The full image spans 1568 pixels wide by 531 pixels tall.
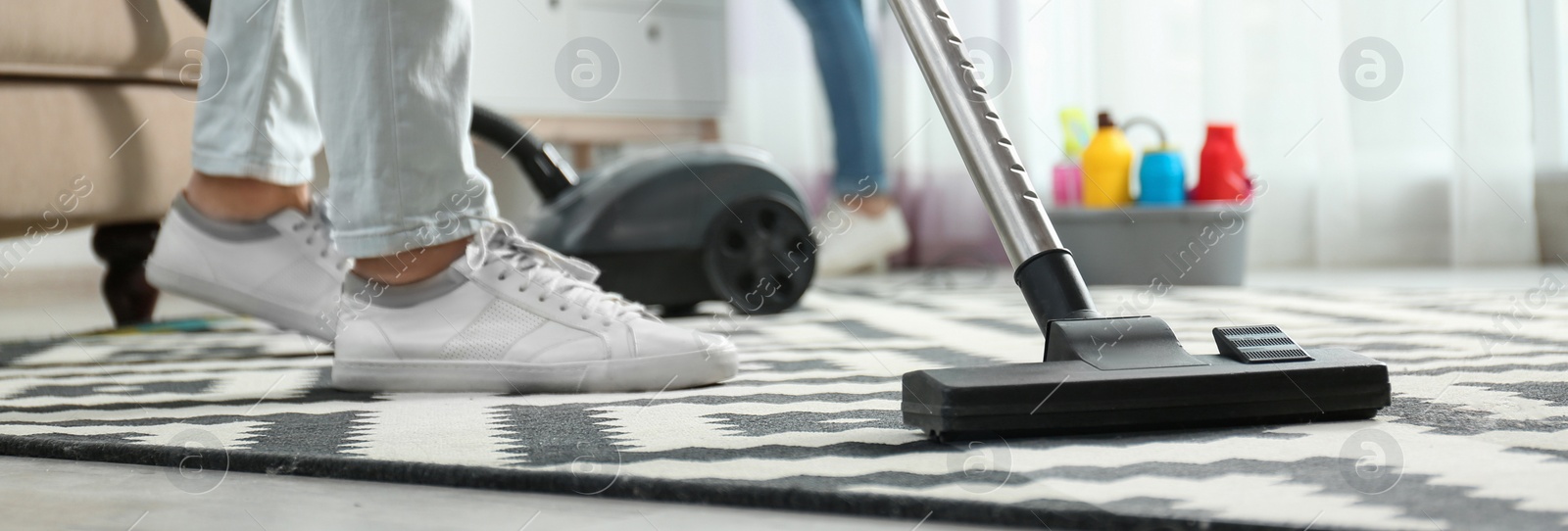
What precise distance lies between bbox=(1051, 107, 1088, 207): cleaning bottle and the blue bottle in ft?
0.77

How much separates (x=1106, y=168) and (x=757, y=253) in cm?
75

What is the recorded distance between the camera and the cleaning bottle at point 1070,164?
7.10 ft

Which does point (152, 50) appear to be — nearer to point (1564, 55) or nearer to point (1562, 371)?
point (1562, 371)

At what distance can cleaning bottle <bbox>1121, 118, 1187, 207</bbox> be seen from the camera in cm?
187

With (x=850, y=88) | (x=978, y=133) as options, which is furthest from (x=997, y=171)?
(x=850, y=88)

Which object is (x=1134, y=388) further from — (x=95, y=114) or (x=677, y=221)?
(x=95, y=114)

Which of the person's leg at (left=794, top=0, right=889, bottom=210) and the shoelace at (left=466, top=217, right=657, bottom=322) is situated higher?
the person's leg at (left=794, top=0, right=889, bottom=210)

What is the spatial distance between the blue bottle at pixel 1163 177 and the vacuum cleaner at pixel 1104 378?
1.29 m

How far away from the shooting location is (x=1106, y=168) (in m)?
1.94

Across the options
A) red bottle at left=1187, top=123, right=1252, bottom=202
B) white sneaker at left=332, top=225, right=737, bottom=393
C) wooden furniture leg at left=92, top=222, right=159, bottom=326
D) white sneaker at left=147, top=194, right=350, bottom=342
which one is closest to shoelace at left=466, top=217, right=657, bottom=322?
white sneaker at left=332, top=225, right=737, bottom=393

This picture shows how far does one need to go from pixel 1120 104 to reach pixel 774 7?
0.81 m

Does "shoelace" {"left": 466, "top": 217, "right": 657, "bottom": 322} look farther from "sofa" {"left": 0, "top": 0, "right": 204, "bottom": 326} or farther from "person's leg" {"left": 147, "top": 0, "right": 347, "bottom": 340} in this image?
"sofa" {"left": 0, "top": 0, "right": 204, "bottom": 326}

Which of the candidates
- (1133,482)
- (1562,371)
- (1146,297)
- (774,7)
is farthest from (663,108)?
(1133,482)

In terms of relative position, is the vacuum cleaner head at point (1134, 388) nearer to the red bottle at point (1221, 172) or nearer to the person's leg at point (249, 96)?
the person's leg at point (249, 96)
